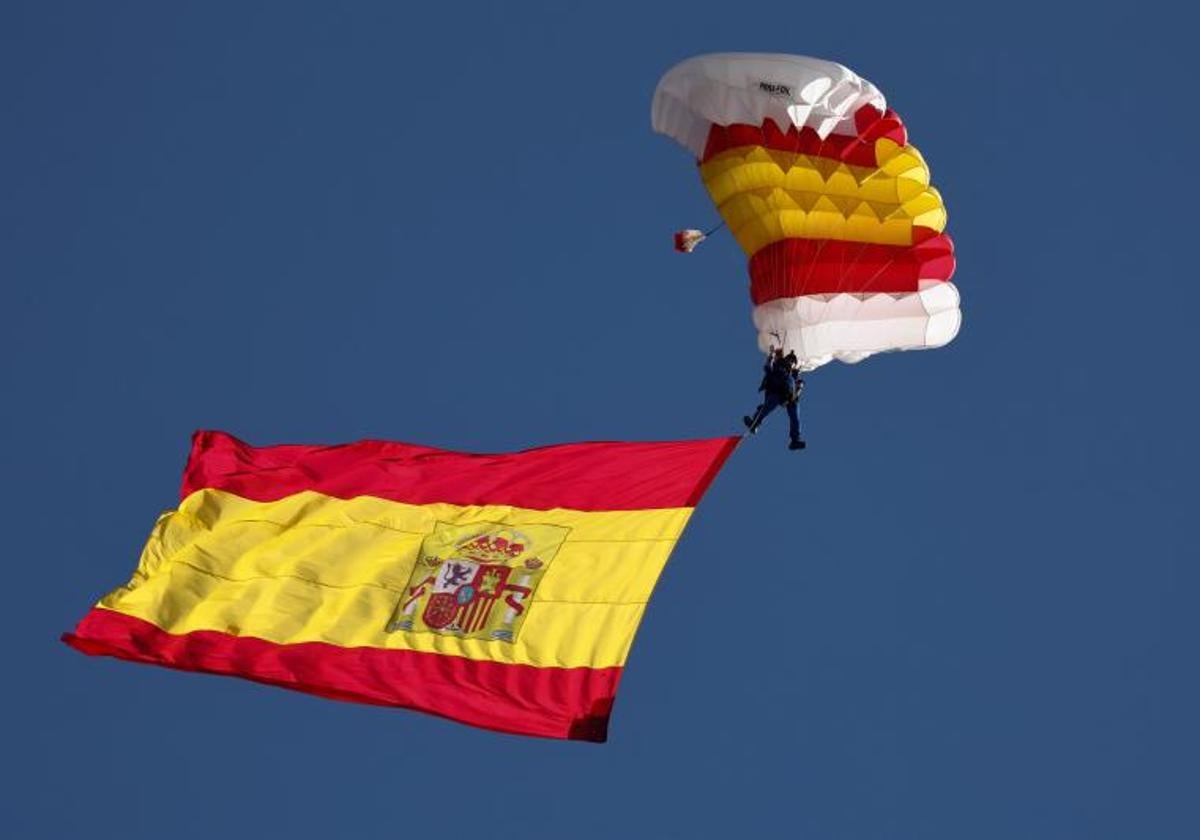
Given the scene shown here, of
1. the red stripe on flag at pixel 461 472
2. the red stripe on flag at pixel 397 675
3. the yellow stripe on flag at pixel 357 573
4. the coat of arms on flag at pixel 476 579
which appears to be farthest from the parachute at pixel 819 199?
the red stripe on flag at pixel 397 675

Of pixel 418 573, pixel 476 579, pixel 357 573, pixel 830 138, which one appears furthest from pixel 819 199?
pixel 357 573

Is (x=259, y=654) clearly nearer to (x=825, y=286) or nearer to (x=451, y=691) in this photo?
(x=451, y=691)

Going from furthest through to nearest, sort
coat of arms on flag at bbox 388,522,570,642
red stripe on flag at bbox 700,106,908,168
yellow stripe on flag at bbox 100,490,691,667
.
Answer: red stripe on flag at bbox 700,106,908,168 → coat of arms on flag at bbox 388,522,570,642 → yellow stripe on flag at bbox 100,490,691,667

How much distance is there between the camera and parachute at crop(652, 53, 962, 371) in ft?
73.1

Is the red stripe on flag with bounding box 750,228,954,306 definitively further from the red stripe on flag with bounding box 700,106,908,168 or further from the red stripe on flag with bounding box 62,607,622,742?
the red stripe on flag with bounding box 62,607,622,742

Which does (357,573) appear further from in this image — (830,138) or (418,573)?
(830,138)

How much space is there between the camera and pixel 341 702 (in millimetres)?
20812

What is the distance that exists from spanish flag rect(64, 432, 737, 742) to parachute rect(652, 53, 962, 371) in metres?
1.58

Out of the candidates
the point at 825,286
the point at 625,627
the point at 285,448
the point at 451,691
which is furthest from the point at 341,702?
the point at 825,286

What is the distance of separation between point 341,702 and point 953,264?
20.4 ft

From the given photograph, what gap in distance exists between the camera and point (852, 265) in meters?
23.1

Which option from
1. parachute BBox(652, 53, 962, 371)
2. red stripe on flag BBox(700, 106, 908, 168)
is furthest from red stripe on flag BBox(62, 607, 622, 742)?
red stripe on flag BBox(700, 106, 908, 168)

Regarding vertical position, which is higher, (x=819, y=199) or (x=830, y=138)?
(x=830, y=138)

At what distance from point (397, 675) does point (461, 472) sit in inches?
124
